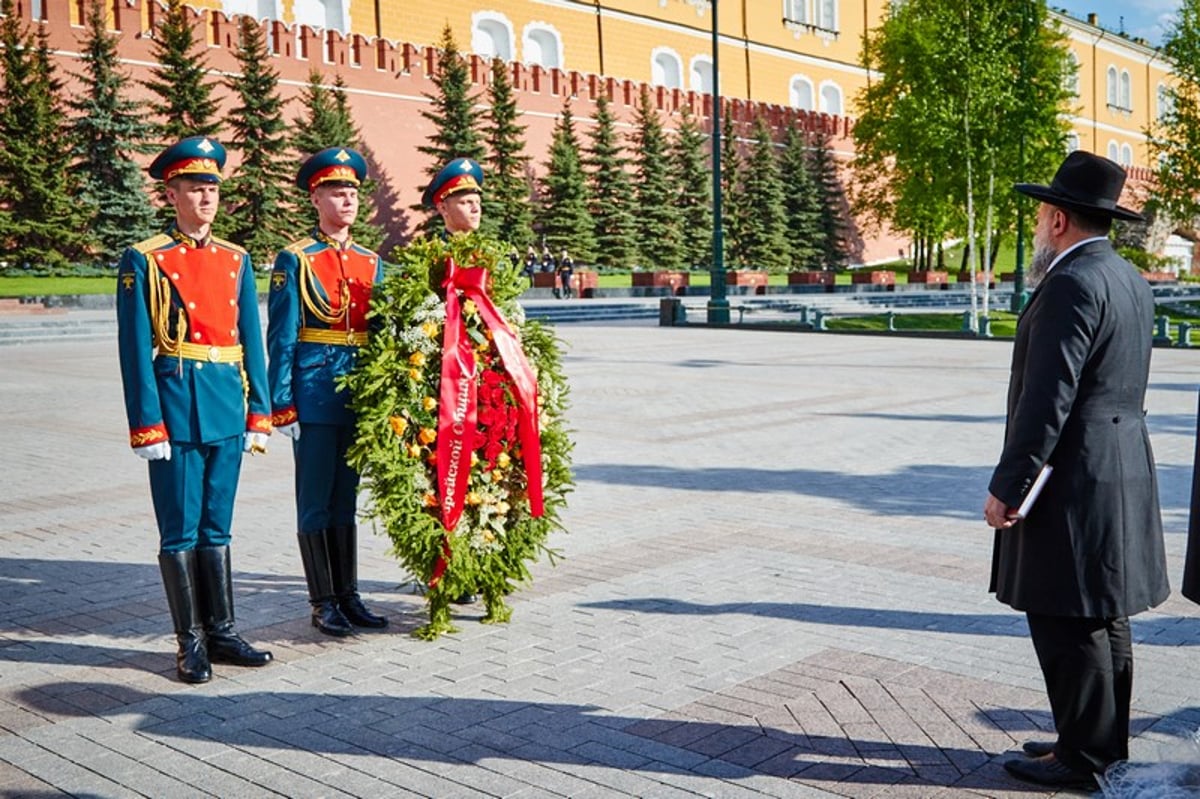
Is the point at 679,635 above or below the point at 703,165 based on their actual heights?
below

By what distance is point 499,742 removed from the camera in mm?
4121

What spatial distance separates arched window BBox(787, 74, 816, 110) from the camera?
200 feet

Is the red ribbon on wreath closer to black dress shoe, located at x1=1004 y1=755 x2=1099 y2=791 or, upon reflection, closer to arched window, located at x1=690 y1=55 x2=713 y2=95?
black dress shoe, located at x1=1004 y1=755 x2=1099 y2=791

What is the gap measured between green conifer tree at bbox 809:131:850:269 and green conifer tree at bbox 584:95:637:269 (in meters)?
12.0

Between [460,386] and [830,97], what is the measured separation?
2433 inches

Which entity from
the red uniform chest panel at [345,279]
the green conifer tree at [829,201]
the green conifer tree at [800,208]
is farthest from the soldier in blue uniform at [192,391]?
the green conifer tree at [829,201]

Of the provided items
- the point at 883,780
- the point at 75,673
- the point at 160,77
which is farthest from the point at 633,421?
the point at 160,77

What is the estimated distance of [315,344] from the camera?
538 centimetres

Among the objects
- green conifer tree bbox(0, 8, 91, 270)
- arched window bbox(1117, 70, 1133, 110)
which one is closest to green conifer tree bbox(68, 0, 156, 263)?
green conifer tree bbox(0, 8, 91, 270)

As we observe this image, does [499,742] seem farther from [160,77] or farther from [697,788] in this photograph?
[160,77]

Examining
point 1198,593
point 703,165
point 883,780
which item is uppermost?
point 703,165

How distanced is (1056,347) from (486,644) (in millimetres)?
2679

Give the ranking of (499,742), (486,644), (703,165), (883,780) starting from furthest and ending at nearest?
1. (703,165)
2. (486,644)
3. (499,742)
4. (883,780)

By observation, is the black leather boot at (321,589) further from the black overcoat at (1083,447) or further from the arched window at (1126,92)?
the arched window at (1126,92)
